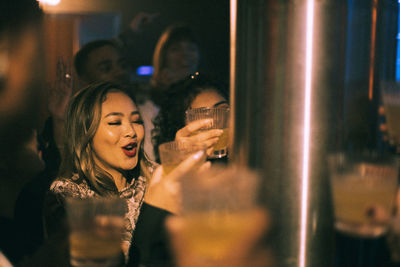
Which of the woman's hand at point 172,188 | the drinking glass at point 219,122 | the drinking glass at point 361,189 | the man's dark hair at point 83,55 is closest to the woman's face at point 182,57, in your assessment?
the man's dark hair at point 83,55

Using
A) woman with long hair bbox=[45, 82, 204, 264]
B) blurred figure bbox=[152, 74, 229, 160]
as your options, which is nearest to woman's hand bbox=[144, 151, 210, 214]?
woman with long hair bbox=[45, 82, 204, 264]

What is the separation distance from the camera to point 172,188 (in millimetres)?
848

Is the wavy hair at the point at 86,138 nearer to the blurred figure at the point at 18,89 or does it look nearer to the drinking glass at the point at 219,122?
the drinking glass at the point at 219,122

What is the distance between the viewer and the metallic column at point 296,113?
2.56ft

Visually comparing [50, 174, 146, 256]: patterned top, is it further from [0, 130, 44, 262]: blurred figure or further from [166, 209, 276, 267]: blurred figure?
[0, 130, 44, 262]: blurred figure

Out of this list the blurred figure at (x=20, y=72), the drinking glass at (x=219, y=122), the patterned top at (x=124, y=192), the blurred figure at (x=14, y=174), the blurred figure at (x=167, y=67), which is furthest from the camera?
the blurred figure at (x=20, y=72)

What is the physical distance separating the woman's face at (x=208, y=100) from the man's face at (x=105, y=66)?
51.2 inches

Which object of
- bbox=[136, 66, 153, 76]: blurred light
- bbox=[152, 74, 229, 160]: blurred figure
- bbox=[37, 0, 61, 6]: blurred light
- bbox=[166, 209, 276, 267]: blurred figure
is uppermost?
bbox=[37, 0, 61, 6]: blurred light

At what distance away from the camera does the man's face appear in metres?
3.64

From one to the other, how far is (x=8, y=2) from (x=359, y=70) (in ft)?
13.8

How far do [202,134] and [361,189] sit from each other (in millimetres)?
1048

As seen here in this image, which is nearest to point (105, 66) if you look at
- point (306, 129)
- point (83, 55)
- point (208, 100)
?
point (83, 55)

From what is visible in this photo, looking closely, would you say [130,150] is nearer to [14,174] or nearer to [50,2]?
[14,174]

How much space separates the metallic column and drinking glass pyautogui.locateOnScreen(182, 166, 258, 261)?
14cm
